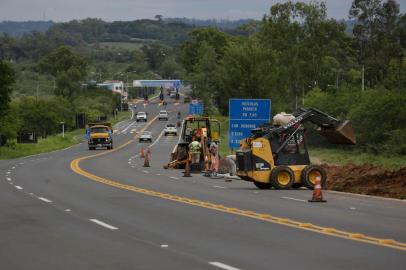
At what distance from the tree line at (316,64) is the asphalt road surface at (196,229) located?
3792 cm

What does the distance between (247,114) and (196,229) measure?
955 inches

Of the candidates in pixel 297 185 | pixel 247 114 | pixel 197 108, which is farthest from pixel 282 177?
pixel 197 108

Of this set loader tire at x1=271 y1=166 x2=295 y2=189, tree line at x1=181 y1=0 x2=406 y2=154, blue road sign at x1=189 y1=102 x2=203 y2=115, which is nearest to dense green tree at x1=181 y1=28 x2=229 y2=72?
tree line at x1=181 y1=0 x2=406 y2=154

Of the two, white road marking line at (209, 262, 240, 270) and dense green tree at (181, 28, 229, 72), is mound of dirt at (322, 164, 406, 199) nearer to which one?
white road marking line at (209, 262, 240, 270)

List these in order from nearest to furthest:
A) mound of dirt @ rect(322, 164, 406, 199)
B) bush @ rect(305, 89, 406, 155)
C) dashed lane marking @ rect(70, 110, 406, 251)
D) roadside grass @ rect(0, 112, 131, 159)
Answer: dashed lane marking @ rect(70, 110, 406, 251) < mound of dirt @ rect(322, 164, 406, 199) < bush @ rect(305, 89, 406, 155) < roadside grass @ rect(0, 112, 131, 159)

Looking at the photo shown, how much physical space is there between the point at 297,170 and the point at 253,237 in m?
14.2

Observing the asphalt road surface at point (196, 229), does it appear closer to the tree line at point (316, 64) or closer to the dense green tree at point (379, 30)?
the tree line at point (316, 64)

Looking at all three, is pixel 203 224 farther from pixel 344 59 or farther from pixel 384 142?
pixel 344 59

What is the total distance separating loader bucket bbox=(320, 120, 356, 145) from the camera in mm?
30156

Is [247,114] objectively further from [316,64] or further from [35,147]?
[316,64]

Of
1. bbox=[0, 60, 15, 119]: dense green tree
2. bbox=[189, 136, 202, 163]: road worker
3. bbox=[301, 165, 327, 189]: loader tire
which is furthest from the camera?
bbox=[0, 60, 15, 119]: dense green tree

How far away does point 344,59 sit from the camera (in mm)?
125875

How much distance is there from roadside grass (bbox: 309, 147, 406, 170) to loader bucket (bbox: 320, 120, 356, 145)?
667 inches

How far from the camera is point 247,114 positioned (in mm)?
41219
